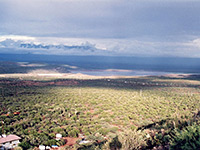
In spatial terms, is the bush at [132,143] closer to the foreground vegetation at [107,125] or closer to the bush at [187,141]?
the foreground vegetation at [107,125]

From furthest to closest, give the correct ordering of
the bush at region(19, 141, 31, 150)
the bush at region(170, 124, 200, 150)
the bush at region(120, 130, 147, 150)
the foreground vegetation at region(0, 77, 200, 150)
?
the bush at region(19, 141, 31, 150), the foreground vegetation at region(0, 77, 200, 150), the bush at region(120, 130, 147, 150), the bush at region(170, 124, 200, 150)

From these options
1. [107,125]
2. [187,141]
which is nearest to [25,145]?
[107,125]

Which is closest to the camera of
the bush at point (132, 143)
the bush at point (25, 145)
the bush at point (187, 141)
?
the bush at point (187, 141)

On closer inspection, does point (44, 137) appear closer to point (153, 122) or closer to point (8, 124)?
point (8, 124)

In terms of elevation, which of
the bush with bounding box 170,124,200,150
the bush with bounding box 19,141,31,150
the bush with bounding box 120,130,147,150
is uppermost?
the bush with bounding box 170,124,200,150

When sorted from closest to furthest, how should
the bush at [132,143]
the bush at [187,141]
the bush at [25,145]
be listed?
the bush at [187,141] < the bush at [132,143] < the bush at [25,145]

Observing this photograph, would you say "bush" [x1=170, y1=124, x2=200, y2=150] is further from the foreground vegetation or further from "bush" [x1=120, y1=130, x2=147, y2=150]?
"bush" [x1=120, y1=130, x2=147, y2=150]

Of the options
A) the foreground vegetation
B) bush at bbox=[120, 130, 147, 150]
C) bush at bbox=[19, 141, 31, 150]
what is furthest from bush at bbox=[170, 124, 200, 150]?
bush at bbox=[19, 141, 31, 150]

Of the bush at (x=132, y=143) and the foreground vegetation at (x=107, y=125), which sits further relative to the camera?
the foreground vegetation at (x=107, y=125)

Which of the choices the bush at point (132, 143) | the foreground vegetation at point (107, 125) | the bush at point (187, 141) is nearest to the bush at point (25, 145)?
the foreground vegetation at point (107, 125)

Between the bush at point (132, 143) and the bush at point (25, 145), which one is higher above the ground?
the bush at point (132, 143)

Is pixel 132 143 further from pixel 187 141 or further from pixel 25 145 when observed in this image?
pixel 25 145

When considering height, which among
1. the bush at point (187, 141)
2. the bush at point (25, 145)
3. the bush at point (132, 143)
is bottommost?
the bush at point (25, 145)

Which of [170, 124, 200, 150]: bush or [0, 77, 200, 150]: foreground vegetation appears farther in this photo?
[0, 77, 200, 150]: foreground vegetation
